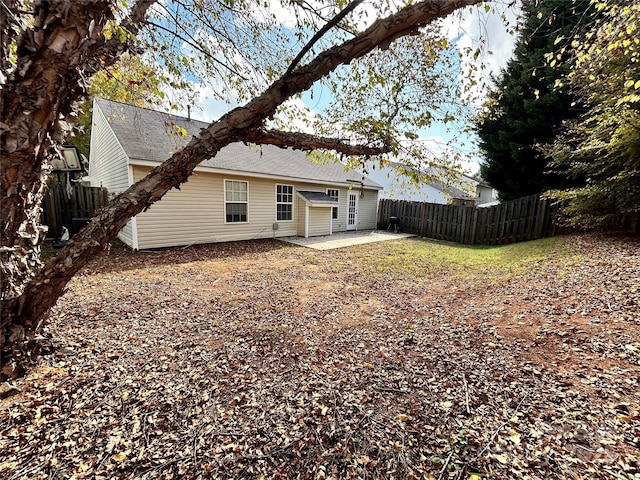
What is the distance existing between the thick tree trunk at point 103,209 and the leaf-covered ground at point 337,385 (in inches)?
23.5

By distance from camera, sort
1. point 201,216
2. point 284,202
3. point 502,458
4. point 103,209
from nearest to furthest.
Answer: point 502,458, point 103,209, point 201,216, point 284,202

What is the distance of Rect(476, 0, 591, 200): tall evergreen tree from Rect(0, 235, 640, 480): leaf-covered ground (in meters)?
8.31

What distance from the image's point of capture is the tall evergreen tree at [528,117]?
35.1ft

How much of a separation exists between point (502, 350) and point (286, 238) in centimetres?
920

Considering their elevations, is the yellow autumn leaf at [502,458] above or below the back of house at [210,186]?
below

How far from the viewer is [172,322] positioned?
3.72 meters

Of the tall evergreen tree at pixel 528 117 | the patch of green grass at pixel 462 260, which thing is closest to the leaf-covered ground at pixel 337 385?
the patch of green grass at pixel 462 260

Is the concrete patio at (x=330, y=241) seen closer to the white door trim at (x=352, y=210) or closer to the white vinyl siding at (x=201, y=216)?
the white vinyl siding at (x=201, y=216)

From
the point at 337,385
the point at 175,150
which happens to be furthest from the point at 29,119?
the point at 175,150

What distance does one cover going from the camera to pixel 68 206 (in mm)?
8484

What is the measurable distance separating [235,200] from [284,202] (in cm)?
220

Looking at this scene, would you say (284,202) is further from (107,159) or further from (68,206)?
(68,206)

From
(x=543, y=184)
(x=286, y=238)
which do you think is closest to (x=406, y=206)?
(x=543, y=184)

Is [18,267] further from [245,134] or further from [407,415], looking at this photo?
[407,415]
